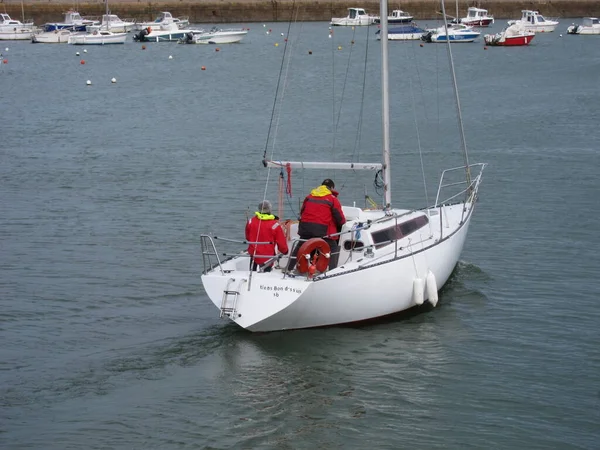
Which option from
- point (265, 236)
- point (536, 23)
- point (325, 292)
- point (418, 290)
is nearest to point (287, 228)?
point (265, 236)

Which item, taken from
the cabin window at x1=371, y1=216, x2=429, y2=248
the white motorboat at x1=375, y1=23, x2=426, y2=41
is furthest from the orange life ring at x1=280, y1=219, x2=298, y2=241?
the white motorboat at x1=375, y1=23, x2=426, y2=41

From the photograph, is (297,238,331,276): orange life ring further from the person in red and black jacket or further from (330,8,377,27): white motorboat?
(330,8,377,27): white motorboat

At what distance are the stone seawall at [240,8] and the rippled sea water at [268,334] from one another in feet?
168

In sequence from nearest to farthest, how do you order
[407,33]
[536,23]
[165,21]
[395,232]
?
[395,232] → [407,33] → [165,21] → [536,23]

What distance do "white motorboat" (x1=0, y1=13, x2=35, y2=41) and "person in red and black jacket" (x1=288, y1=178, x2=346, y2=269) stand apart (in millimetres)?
75656

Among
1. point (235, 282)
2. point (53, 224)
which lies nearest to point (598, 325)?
point (235, 282)

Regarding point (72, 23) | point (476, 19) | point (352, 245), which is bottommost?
point (352, 245)

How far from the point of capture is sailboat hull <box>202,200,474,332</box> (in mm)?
15102

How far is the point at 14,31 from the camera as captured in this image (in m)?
86.6

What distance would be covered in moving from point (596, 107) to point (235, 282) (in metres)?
31.4

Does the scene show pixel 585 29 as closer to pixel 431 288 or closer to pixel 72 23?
pixel 72 23

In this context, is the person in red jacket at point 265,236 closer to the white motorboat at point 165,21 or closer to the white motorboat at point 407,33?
the white motorboat at point 407,33

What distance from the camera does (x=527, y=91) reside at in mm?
49062

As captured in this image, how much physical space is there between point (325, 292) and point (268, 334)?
1164mm
